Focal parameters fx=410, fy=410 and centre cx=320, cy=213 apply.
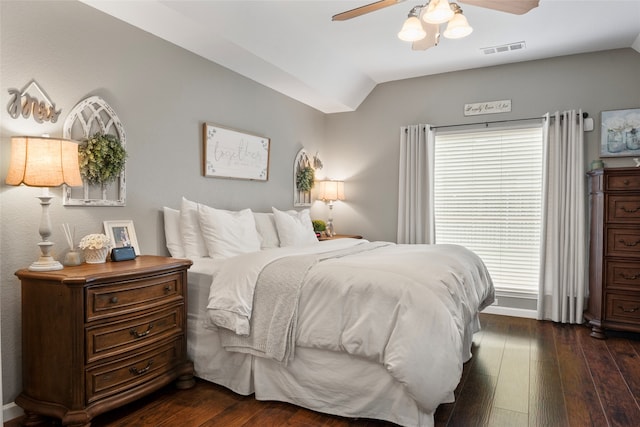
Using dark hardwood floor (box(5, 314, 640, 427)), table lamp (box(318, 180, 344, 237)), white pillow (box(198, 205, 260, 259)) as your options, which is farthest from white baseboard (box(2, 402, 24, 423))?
table lamp (box(318, 180, 344, 237))

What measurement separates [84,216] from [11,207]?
420 millimetres

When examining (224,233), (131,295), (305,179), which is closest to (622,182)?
(305,179)

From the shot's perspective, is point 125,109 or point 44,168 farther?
point 125,109

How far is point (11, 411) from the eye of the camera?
2.21 m

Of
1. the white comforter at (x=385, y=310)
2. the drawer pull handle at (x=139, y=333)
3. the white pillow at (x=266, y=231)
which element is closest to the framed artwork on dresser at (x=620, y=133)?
the white comforter at (x=385, y=310)

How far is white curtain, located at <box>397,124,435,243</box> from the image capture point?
193 inches

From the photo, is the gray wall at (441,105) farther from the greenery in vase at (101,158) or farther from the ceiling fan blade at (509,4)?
the greenery in vase at (101,158)

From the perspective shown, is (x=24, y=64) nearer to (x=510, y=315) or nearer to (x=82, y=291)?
(x=82, y=291)

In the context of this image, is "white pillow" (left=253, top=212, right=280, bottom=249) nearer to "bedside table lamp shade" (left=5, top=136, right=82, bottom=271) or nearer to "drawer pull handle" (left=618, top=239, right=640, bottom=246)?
Result: "bedside table lamp shade" (left=5, top=136, right=82, bottom=271)

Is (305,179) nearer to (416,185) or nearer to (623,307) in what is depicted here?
(416,185)

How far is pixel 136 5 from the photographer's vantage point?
105 inches

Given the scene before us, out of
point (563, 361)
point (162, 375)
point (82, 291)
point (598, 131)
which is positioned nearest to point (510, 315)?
point (563, 361)

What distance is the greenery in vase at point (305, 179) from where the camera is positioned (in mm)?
4949

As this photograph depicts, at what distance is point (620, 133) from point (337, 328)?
369cm
